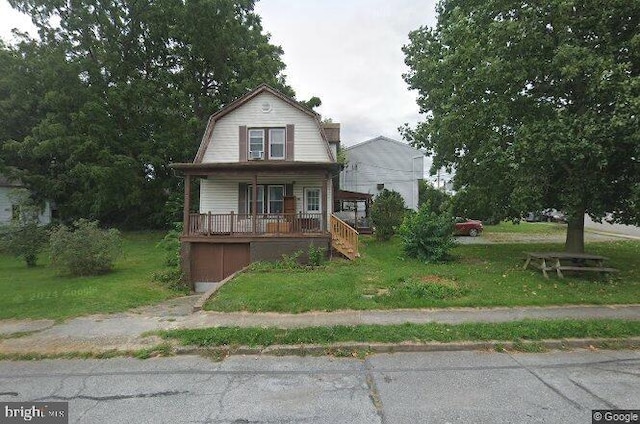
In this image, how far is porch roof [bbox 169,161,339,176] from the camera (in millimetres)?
13953

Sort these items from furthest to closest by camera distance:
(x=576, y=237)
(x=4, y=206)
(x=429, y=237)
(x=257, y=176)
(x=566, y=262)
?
(x=4, y=206) < (x=257, y=176) < (x=429, y=237) < (x=576, y=237) < (x=566, y=262)

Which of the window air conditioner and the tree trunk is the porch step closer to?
the window air conditioner

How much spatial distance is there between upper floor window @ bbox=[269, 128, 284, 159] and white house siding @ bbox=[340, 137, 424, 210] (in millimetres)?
20076

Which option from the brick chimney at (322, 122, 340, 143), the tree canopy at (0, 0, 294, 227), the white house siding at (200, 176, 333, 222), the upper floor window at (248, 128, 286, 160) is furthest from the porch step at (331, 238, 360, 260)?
the tree canopy at (0, 0, 294, 227)

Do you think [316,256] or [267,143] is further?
[267,143]

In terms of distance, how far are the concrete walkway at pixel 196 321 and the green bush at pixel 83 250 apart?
607 cm

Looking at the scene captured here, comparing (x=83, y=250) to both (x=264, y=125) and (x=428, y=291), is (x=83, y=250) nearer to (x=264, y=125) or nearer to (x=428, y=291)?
(x=264, y=125)

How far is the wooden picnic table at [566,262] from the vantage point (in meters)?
9.36

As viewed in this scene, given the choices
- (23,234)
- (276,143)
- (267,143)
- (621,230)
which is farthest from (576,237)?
(23,234)

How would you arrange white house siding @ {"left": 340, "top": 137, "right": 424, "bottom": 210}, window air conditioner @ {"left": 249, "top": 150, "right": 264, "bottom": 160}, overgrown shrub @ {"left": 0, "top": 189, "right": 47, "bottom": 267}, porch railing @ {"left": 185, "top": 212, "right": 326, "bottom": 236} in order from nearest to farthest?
porch railing @ {"left": 185, "top": 212, "right": 326, "bottom": 236}
overgrown shrub @ {"left": 0, "top": 189, "right": 47, "bottom": 267}
window air conditioner @ {"left": 249, "top": 150, "right": 264, "bottom": 160}
white house siding @ {"left": 340, "top": 137, "right": 424, "bottom": 210}

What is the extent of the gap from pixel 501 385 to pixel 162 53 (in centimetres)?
3136

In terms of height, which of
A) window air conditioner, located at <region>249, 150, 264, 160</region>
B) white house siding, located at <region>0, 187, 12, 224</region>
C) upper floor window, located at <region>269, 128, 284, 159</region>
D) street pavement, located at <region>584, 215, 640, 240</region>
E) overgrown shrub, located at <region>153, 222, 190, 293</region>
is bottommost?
overgrown shrub, located at <region>153, 222, 190, 293</region>

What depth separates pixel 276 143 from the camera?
16.9 metres

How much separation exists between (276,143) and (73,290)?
10.2 metres
